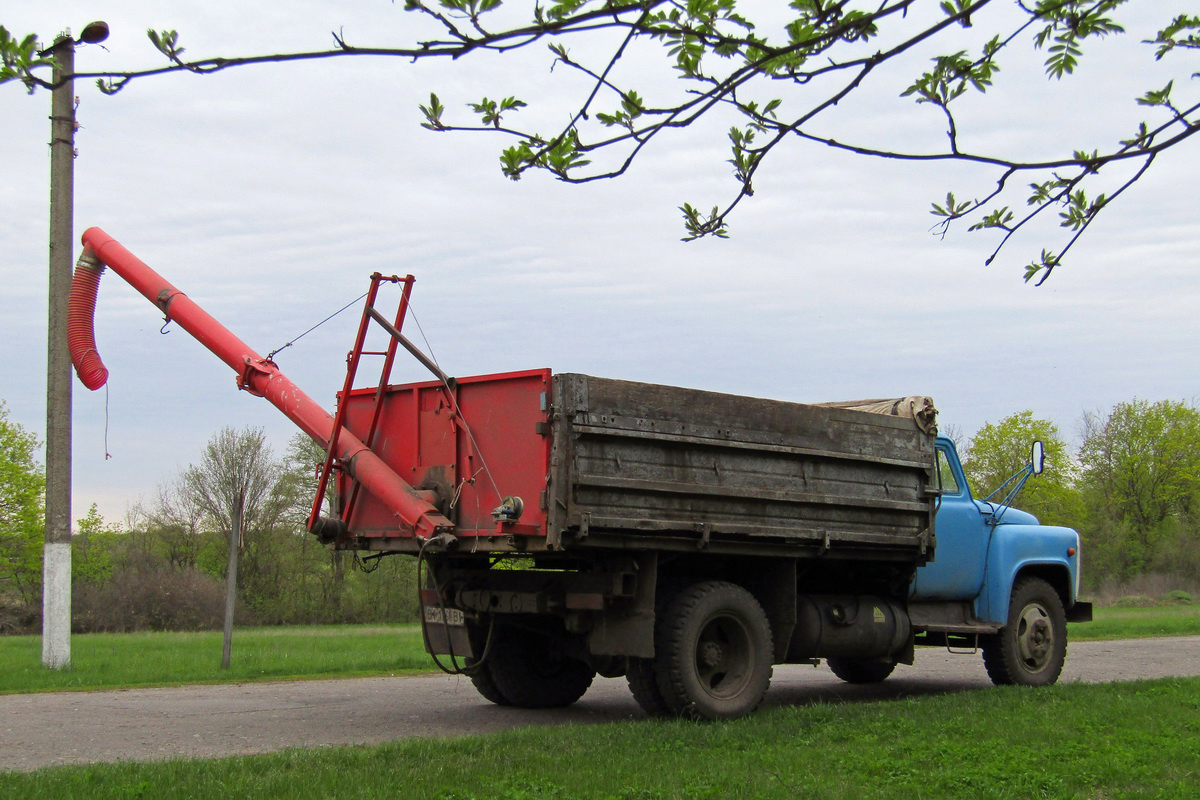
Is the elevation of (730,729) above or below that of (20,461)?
below

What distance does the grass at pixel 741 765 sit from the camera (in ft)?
19.7

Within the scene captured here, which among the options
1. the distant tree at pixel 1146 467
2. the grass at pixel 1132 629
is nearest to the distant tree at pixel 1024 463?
the distant tree at pixel 1146 467

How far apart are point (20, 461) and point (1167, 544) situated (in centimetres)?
4810

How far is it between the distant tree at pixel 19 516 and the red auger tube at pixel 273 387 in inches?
1114

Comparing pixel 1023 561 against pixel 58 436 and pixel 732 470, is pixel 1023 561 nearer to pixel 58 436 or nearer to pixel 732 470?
pixel 732 470

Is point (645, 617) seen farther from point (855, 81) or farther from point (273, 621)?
point (273, 621)

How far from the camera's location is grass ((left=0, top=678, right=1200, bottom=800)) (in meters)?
6.00

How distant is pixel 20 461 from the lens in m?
39.2

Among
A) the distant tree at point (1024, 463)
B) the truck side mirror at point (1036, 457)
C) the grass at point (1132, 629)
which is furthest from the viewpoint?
the distant tree at point (1024, 463)

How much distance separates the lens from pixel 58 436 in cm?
1377

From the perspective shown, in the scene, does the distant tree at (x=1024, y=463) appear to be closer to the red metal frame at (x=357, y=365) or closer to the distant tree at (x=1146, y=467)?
the distant tree at (x=1146, y=467)

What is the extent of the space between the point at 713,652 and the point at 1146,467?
57202 mm

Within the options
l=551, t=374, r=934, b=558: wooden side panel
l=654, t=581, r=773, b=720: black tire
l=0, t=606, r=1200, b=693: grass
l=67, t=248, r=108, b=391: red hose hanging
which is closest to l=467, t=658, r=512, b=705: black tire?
l=654, t=581, r=773, b=720: black tire

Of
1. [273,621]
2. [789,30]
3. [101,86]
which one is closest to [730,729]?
[789,30]
